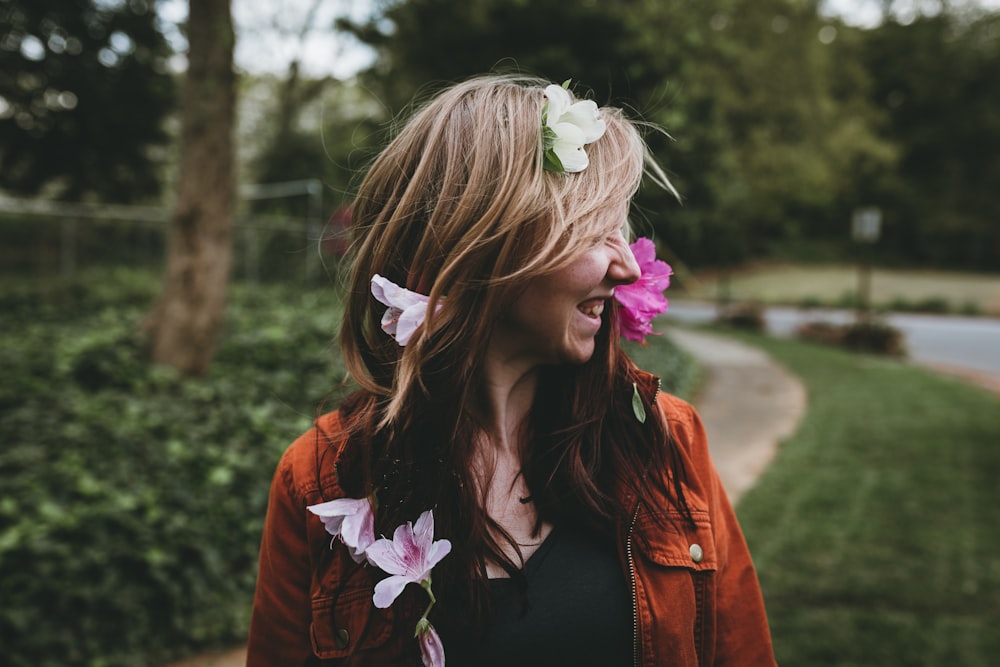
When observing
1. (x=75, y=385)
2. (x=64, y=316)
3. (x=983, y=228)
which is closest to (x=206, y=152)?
(x=75, y=385)

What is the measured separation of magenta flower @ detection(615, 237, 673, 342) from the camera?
1.48m

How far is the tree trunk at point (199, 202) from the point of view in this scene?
6062 mm

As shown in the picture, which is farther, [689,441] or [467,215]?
[689,441]

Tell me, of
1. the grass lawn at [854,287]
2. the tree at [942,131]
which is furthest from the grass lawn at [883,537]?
the tree at [942,131]

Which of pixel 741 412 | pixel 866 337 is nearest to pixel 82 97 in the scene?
pixel 741 412

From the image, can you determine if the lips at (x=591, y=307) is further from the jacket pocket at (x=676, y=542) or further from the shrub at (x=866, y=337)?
the shrub at (x=866, y=337)

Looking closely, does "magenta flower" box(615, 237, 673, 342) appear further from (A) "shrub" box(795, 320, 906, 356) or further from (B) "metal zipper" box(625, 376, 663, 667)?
(A) "shrub" box(795, 320, 906, 356)

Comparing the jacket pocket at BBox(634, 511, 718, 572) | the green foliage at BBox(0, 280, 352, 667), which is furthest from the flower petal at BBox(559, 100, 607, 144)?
the green foliage at BBox(0, 280, 352, 667)

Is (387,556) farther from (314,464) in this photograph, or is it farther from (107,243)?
(107,243)

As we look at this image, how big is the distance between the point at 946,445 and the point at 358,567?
741 cm

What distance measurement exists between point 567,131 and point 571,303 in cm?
31

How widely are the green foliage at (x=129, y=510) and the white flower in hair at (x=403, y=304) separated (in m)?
0.97

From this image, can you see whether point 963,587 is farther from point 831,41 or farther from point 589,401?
point 831,41

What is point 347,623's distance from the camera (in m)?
1.39
